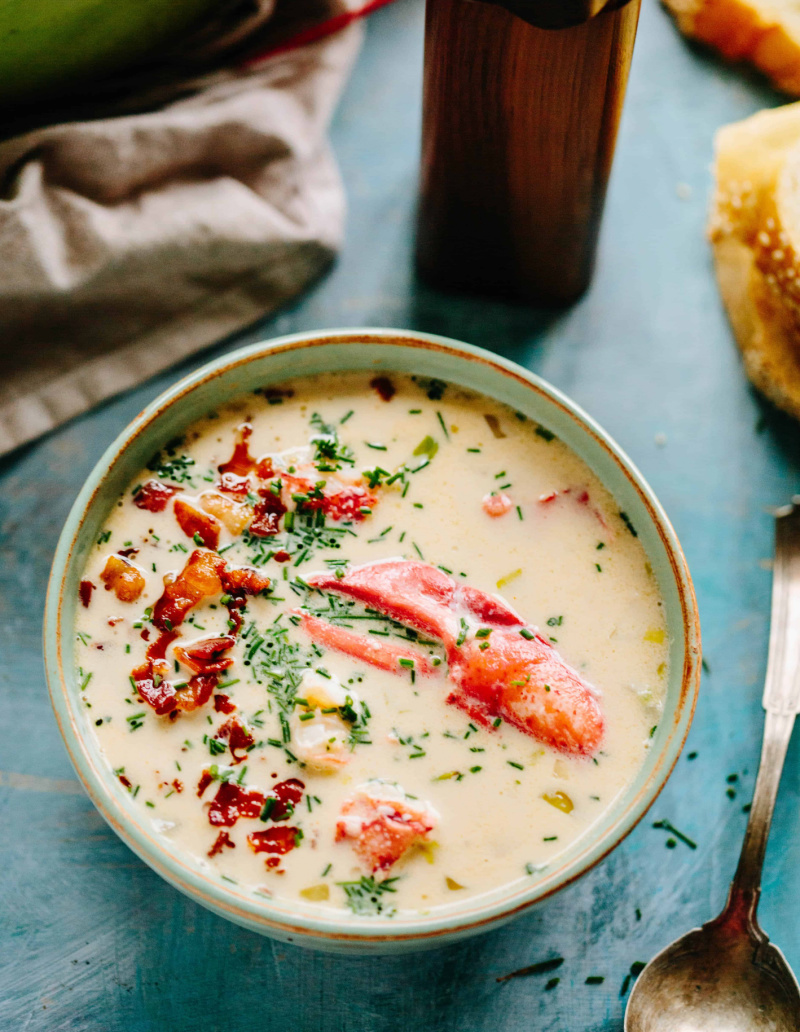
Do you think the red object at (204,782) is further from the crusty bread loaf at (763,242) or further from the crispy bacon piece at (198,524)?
the crusty bread loaf at (763,242)

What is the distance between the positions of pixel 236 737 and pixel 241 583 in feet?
0.91

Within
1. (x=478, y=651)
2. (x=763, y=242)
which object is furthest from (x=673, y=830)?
(x=763, y=242)

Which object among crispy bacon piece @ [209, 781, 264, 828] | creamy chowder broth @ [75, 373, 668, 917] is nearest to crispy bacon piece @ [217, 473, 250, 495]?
creamy chowder broth @ [75, 373, 668, 917]

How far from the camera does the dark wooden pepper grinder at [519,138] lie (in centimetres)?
186

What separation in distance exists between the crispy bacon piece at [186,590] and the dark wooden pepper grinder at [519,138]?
101cm

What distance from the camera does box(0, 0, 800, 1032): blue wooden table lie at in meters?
1.84

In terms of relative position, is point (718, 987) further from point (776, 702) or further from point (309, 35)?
point (309, 35)

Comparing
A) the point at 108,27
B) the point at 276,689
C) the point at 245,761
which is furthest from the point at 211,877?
the point at 108,27

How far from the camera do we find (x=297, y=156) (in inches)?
95.0

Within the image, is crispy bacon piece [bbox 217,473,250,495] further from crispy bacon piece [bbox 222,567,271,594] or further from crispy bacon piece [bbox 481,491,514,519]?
crispy bacon piece [bbox 481,491,514,519]

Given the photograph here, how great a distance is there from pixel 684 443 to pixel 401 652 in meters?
0.95

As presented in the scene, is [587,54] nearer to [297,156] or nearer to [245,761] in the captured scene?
[297,156]

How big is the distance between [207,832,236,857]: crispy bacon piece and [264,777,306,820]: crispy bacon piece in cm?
7

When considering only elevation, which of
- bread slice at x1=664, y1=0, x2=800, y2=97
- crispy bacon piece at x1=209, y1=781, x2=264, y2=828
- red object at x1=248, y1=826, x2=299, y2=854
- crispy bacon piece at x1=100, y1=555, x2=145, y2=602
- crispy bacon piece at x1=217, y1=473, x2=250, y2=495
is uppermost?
bread slice at x1=664, y1=0, x2=800, y2=97
